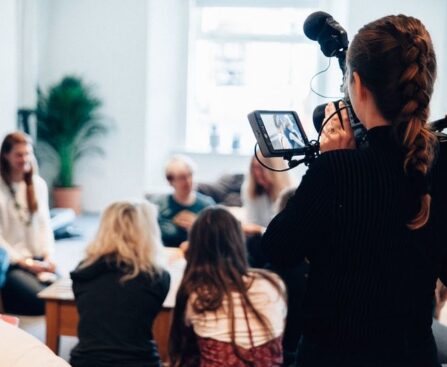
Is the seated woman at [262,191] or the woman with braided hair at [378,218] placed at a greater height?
the woman with braided hair at [378,218]

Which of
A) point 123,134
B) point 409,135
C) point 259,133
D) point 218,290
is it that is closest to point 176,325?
point 218,290

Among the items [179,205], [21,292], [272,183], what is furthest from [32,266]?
[272,183]

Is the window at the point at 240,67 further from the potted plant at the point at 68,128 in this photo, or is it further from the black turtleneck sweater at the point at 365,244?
the black turtleneck sweater at the point at 365,244

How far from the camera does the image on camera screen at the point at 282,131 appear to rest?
122cm

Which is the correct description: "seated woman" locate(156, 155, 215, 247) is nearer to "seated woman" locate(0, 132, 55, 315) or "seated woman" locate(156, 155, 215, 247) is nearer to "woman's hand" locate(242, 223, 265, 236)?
"woman's hand" locate(242, 223, 265, 236)

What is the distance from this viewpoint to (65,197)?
23.4 feet

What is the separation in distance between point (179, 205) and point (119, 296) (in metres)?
1.67

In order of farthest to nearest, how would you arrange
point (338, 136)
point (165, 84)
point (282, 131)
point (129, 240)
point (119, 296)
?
point (165, 84) → point (129, 240) → point (119, 296) → point (282, 131) → point (338, 136)

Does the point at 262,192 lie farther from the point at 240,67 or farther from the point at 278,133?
the point at 240,67

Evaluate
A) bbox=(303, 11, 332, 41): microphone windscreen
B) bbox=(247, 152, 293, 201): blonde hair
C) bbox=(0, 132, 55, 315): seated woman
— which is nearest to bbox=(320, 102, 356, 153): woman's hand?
bbox=(303, 11, 332, 41): microphone windscreen

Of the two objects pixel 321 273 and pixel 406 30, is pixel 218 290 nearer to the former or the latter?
pixel 321 273

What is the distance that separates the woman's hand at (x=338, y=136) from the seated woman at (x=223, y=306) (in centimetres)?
130

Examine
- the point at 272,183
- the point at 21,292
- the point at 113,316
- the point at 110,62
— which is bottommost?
the point at 21,292

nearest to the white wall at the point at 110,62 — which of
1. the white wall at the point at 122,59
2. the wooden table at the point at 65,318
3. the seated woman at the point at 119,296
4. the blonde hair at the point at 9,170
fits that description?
the white wall at the point at 122,59
